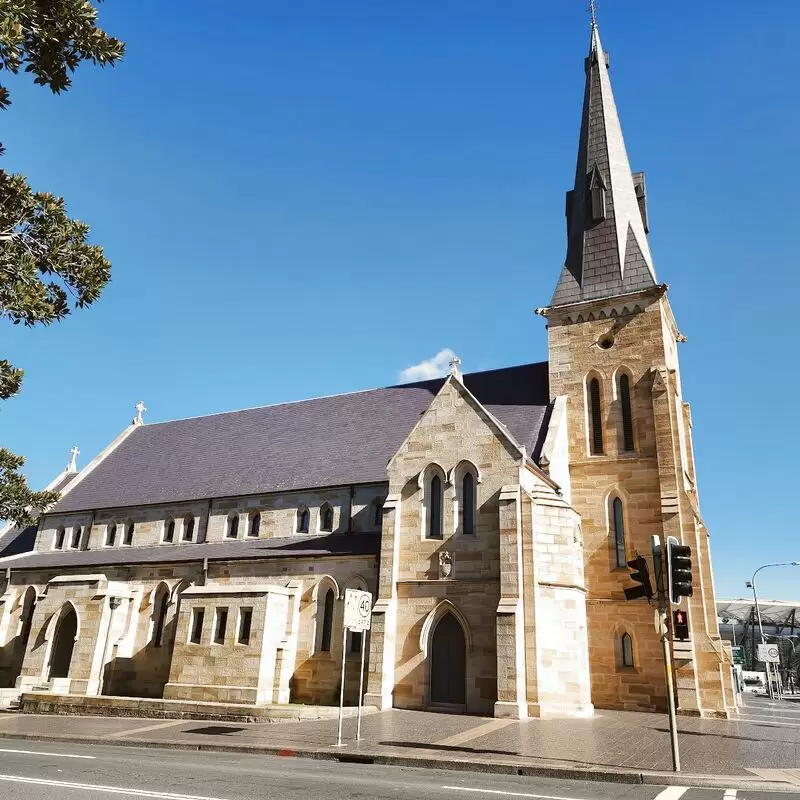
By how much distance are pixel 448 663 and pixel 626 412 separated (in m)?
12.5

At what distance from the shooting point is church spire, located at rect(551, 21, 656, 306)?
29.7 meters

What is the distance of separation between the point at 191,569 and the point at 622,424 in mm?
18601

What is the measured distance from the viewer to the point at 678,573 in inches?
495

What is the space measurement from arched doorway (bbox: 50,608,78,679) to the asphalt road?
17.3 metres

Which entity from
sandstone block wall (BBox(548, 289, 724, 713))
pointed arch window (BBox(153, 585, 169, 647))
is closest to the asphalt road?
sandstone block wall (BBox(548, 289, 724, 713))

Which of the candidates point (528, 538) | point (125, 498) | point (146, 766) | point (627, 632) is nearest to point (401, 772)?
point (146, 766)

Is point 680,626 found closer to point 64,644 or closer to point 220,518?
point 220,518

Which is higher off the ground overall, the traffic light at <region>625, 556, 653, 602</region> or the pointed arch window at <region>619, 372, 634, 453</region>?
the pointed arch window at <region>619, 372, 634, 453</region>

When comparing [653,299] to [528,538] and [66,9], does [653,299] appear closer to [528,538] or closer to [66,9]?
[528,538]

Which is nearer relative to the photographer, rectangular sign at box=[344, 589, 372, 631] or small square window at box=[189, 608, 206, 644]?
rectangular sign at box=[344, 589, 372, 631]

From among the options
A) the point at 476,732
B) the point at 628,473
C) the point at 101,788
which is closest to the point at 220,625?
the point at 476,732

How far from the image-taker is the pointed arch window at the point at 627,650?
955 inches

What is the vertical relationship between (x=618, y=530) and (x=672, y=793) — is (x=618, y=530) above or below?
above

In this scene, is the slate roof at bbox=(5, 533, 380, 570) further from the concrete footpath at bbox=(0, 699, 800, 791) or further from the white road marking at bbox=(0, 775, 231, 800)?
the white road marking at bbox=(0, 775, 231, 800)
